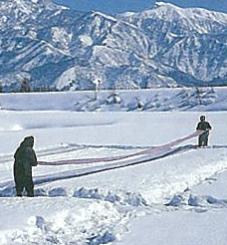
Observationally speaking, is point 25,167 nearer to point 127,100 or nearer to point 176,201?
point 176,201

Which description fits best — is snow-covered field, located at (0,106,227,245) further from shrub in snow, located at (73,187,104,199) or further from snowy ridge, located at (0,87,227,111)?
snowy ridge, located at (0,87,227,111)

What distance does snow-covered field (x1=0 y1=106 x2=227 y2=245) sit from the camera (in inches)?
401

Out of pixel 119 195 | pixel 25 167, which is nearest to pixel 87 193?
pixel 119 195

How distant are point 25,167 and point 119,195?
195 centimetres

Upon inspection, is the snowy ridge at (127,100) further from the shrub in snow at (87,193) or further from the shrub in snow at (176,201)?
the shrub in snow at (176,201)

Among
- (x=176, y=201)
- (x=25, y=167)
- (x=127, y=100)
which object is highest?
(x=127, y=100)

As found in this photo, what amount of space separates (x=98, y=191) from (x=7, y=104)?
64.9 metres

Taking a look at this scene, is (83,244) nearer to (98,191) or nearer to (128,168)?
(98,191)

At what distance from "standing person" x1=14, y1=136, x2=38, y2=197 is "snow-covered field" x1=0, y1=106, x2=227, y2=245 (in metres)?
0.51

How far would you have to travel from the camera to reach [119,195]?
1386cm

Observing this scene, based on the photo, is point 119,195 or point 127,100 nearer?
point 119,195

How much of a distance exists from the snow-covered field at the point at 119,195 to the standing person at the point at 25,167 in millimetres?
505

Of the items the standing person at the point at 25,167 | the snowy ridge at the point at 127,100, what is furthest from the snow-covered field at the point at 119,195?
the snowy ridge at the point at 127,100

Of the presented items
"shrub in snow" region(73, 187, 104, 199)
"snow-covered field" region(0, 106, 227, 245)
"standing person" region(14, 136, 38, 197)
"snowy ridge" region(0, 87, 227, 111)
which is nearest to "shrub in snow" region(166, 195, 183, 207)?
"snow-covered field" region(0, 106, 227, 245)
